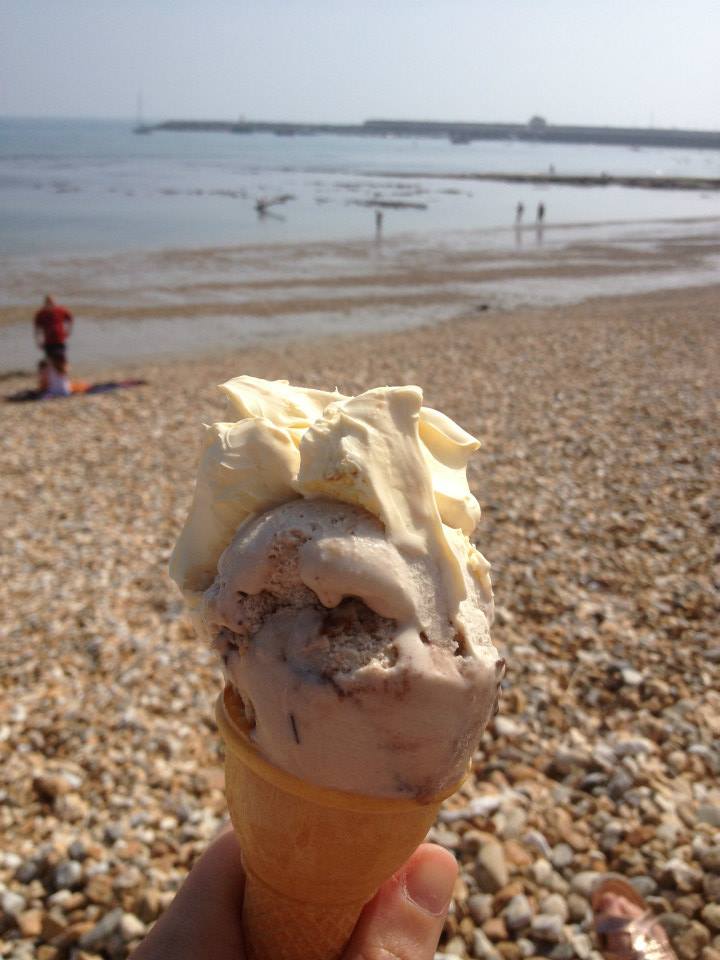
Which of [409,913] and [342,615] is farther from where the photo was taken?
[409,913]

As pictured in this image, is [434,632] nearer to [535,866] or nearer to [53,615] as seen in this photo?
[535,866]

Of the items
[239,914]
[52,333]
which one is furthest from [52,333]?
[239,914]

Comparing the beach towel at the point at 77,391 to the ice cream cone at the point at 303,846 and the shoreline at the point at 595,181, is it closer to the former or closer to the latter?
the ice cream cone at the point at 303,846

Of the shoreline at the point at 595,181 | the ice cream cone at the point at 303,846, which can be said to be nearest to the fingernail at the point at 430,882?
the ice cream cone at the point at 303,846

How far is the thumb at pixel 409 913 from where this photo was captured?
2.31 metres

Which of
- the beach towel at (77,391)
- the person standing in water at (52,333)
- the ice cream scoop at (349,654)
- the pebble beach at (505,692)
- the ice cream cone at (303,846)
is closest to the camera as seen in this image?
the ice cream scoop at (349,654)

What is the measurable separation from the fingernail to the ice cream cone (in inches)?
8.4

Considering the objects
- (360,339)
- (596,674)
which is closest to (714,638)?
(596,674)

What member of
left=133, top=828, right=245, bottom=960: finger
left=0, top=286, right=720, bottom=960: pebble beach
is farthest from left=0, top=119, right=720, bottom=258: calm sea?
left=133, top=828, right=245, bottom=960: finger

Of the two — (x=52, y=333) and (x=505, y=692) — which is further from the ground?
(x=52, y=333)

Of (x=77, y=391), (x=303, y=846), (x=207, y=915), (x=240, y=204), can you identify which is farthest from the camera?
(x=240, y=204)

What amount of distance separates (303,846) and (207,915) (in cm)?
56

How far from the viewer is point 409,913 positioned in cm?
238

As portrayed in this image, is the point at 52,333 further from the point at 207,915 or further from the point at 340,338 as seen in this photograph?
the point at 207,915
